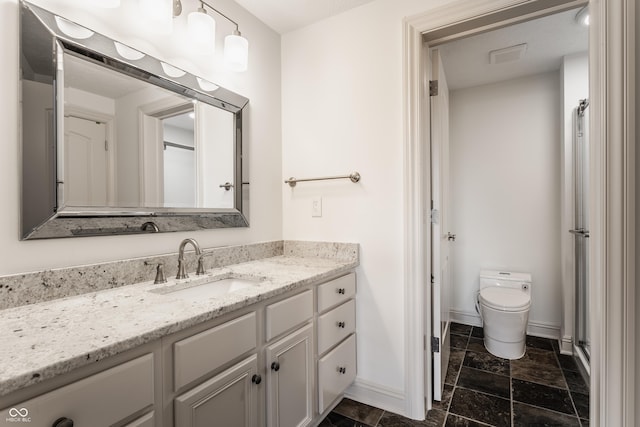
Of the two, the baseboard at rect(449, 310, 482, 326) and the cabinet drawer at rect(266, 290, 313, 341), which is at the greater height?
the cabinet drawer at rect(266, 290, 313, 341)

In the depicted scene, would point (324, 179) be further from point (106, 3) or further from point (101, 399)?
point (101, 399)

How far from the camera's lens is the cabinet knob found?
0.61 m

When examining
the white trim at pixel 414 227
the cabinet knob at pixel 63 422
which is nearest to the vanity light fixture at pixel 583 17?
the white trim at pixel 414 227

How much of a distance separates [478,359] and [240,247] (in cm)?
192

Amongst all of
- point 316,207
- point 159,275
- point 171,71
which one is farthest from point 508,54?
point 159,275

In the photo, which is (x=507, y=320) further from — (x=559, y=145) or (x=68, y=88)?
(x=68, y=88)

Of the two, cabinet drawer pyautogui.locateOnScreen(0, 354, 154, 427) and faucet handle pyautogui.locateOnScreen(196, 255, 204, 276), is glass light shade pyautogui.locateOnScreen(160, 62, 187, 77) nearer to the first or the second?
faucet handle pyautogui.locateOnScreen(196, 255, 204, 276)

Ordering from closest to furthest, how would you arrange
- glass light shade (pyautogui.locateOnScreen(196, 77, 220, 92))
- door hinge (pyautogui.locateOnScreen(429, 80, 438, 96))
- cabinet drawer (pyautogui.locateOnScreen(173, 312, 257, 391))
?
cabinet drawer (pyautogui.locateOnScreen(173, 312, 257, 391)) < glass light shade (pyautogui.locateOnScreen(196, 77, 220, 92)) < door hinge (pyautogui.locateOnScreen(429, 80, 438, 96))

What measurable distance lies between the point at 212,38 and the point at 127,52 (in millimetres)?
399

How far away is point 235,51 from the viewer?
1.60 m

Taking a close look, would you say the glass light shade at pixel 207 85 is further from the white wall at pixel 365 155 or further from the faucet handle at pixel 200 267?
the faucet handle at pixel 200 267

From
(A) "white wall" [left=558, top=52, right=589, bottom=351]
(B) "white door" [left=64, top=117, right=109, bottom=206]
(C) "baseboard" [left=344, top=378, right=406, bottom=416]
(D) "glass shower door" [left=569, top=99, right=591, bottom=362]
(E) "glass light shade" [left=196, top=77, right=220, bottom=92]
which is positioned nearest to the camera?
(B) "white door" [left=64, top=117, right=109, bottom=206]

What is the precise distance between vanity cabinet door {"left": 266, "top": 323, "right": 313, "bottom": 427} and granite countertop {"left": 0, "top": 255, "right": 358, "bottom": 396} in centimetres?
23

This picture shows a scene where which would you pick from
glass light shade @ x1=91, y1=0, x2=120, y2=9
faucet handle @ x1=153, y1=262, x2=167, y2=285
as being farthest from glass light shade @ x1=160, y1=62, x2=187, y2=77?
faucet handle @ x1=153, y1=262, x2=167, y2=285
